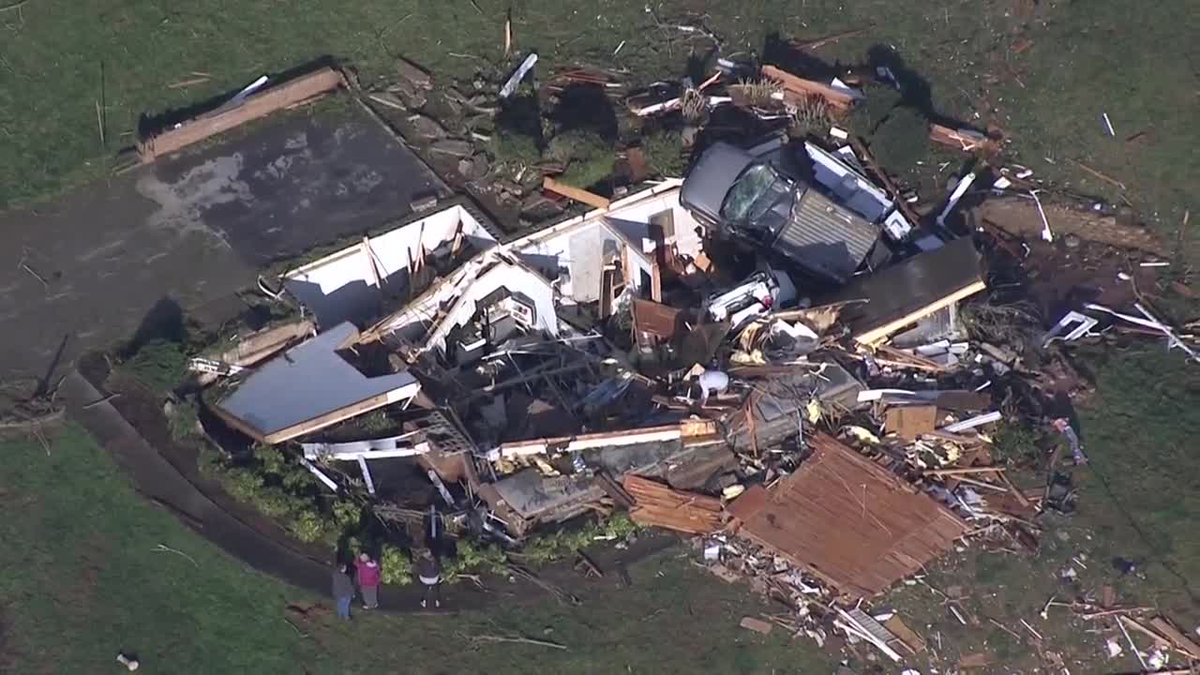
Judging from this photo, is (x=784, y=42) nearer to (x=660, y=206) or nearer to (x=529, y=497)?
(x=660, y=206)

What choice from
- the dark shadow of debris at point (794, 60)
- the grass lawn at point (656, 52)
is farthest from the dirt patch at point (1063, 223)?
the dark shadow of debris at point (794, 60)

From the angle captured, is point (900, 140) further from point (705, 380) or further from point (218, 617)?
point (218, 617)

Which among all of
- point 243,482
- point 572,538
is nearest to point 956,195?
point 572,538

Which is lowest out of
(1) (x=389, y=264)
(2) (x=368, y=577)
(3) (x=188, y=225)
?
(2) (x=368, y=577)

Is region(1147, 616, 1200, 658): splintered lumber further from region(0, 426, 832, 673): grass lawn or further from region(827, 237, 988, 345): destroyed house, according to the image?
region(827, 237, 988, 345): destroyed house

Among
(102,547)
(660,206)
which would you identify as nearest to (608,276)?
(660,206)
